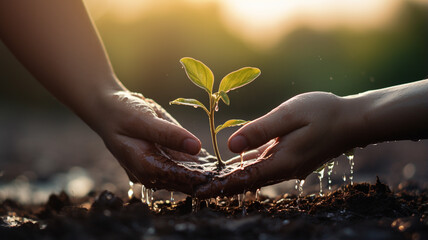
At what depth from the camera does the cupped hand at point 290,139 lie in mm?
2080

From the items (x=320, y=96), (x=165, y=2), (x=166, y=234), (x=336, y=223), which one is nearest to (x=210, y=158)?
(x=320, y=96)

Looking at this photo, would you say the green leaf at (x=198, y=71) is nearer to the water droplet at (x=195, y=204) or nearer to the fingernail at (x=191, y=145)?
the fingernail at (x=191, y=145)

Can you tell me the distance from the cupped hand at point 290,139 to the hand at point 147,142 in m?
Result: 0.15

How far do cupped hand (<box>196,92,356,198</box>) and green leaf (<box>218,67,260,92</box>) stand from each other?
0.79ft

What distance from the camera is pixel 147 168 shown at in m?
2.12

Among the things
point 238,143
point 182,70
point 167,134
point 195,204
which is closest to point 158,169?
point 167,134

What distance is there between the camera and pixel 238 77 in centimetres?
218

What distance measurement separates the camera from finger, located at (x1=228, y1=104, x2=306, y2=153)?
2.08 metres

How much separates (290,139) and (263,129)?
19 centimetres

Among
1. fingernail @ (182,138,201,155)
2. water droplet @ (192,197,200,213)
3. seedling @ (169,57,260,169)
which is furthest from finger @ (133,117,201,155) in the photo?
water droplet @ (192,197,200,213)

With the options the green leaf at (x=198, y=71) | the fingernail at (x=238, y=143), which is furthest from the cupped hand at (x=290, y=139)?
the green leaf at (x=198, y=71)

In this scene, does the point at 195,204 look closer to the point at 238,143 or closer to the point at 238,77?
the point at 238,143

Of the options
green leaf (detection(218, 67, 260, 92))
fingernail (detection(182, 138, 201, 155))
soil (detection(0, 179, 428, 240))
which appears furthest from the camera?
green leaf (detection(218, 67, 260, 92))

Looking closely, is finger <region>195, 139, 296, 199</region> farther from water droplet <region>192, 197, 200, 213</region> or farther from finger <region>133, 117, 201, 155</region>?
finger <region>133, 117, 201, 155</region>
